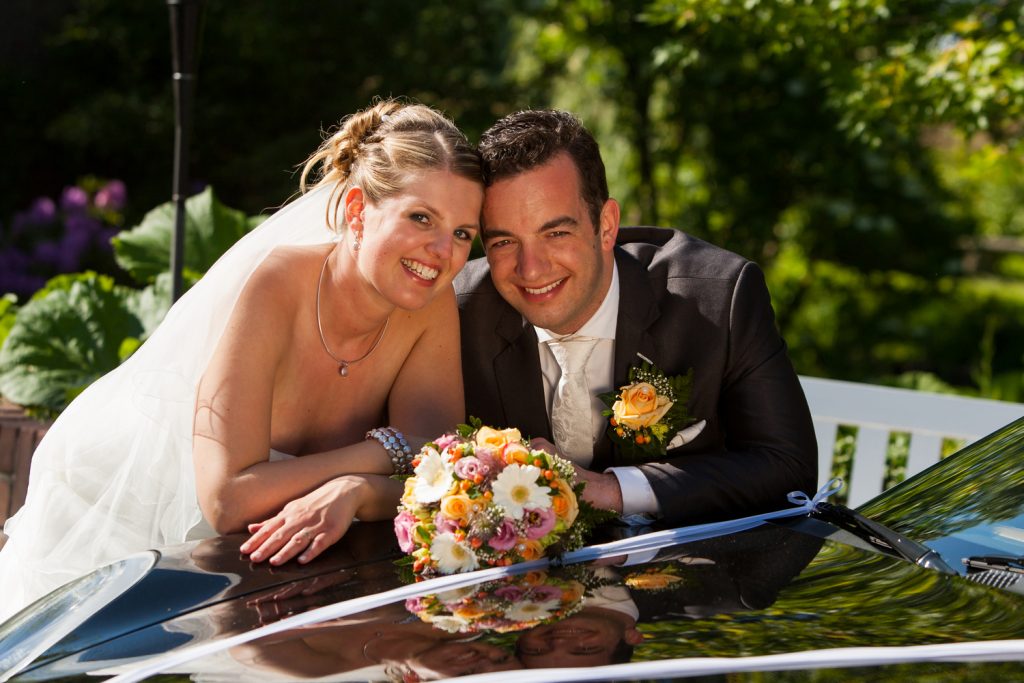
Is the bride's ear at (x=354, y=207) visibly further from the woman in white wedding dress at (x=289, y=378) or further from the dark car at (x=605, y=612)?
the dark car at (x=605, y=612)

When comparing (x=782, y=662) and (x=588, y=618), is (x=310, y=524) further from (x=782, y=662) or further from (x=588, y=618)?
(x=782, y=662)

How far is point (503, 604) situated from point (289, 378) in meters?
1.35

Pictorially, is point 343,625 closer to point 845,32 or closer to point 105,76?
point 845,32

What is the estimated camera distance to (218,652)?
1725mm

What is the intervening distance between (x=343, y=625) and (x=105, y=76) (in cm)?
823

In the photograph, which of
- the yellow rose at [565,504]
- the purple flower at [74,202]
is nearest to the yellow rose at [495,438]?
the yellow rose at [565,504]

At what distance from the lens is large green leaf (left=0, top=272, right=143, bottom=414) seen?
16.0 ft

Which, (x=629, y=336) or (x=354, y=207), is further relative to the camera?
(x=629, y=336)

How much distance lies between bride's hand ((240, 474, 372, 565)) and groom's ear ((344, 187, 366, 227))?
75 centimetres

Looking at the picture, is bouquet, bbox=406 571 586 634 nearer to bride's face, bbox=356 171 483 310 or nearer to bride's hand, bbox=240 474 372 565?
bride's hand, bbox=240 474 372 565

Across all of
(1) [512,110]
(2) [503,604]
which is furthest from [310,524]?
(1) [512,110]

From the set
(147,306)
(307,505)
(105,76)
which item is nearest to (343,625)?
(307,505)

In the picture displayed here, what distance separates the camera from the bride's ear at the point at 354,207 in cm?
296

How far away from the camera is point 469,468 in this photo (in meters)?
2.23
